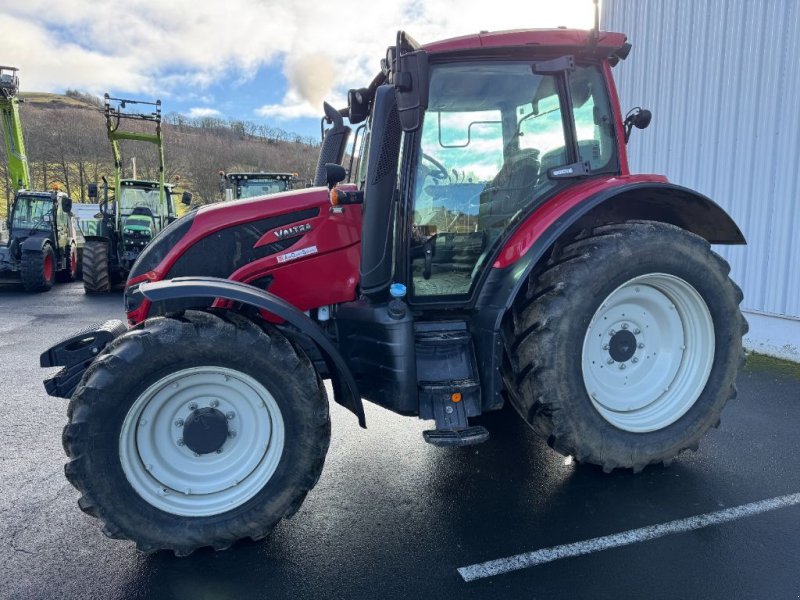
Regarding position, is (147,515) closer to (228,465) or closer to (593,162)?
(228,465)

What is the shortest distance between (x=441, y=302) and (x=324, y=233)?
0.75m

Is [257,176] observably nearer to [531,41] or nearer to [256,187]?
[256,187]

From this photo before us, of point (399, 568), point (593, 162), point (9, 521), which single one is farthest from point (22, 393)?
point (593, 162)

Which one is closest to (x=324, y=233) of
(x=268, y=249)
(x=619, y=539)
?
(x=268, y=249)

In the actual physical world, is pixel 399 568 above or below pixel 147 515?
below

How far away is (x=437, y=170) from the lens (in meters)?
3.02

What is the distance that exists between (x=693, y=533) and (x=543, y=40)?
258 centimetres

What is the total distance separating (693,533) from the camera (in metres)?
2.74

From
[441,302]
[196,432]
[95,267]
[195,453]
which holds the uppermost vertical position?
[441,302]

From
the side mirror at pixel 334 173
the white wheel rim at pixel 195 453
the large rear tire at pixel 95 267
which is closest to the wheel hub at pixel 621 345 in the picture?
the side mirror at pixel 334 173

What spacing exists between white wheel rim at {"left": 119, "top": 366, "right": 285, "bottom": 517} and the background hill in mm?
28199

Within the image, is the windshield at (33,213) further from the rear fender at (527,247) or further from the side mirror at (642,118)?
the side mirror at (642,118)

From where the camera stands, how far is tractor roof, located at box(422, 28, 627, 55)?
9.50ft

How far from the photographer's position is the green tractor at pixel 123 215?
11.2 metres
